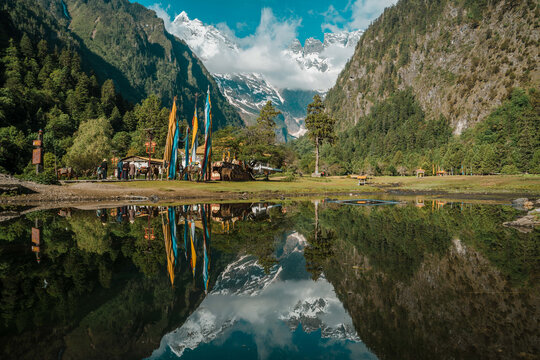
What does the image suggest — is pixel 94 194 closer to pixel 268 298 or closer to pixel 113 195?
pixel 113 195

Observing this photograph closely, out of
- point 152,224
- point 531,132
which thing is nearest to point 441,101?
point 531,132

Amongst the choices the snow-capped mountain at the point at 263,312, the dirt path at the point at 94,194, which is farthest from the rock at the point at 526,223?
the dirt path at the point at 94,194

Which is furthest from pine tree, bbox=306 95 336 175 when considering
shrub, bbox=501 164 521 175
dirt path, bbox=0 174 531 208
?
shrub, bbox=501 164 521 175

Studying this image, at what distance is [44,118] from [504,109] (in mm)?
163915

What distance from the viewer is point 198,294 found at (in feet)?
21.9

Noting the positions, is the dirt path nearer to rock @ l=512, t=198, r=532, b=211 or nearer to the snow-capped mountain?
the snow-capped mountain

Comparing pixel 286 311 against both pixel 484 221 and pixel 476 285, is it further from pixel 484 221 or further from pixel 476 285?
pixel 484 221

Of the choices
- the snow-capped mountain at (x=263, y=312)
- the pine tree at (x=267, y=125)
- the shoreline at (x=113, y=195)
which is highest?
the pine tree at (x=267, y=125)

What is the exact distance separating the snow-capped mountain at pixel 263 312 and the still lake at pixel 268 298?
0.03 m

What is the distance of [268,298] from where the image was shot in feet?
22.2

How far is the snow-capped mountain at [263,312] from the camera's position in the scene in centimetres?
505

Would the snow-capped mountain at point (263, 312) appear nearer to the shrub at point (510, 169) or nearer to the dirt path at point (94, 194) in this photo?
the dirt path at point (94, 194)

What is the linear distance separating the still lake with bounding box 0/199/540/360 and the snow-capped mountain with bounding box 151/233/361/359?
0.03m

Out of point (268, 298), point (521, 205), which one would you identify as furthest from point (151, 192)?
point (521, 205)
